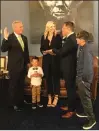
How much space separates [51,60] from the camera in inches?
194

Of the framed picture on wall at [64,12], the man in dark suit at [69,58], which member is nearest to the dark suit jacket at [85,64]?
the man in dark suit at [69,58]

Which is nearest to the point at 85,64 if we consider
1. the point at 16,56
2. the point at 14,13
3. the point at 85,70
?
the point at 85,70

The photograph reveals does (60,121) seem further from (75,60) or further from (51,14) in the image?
(51,14)

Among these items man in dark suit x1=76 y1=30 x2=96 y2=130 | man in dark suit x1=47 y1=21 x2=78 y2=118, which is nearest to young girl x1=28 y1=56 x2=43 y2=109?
man in dark suit x1=47 y1=21 x2=78 y2=118

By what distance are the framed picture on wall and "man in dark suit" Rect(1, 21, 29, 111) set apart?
2.40m

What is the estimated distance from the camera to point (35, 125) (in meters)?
4.08

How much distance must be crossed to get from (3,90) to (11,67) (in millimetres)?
1653

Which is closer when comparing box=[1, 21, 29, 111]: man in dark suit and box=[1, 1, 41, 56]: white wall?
box=[1, 21, 29, 111]: man in dark suit

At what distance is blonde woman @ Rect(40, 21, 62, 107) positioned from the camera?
15.9 ft

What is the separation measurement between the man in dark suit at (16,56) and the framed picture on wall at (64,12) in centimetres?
240

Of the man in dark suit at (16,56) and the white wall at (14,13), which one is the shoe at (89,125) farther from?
the white wall at (14,13)

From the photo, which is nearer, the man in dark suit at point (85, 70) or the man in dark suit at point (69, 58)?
the man in dark suit at point (85, 70)

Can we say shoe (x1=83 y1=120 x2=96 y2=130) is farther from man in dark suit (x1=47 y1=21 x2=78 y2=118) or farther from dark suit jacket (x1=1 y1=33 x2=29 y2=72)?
dark suit jacket (x1=1 y1=33 x2=29 y2=72)

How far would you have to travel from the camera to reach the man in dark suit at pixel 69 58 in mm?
4297
